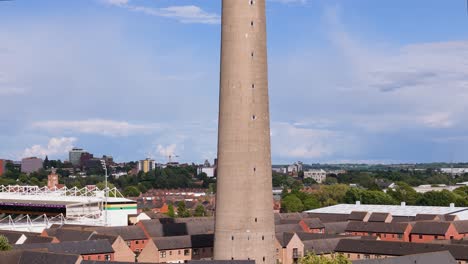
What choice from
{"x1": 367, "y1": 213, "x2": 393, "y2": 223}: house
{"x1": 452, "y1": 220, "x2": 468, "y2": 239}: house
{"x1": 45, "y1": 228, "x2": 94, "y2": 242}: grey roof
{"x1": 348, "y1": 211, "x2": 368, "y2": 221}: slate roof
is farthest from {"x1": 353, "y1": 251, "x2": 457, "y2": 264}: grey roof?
{"x1": 348, "y1": 211, "x2": 368, "y2": 221}: slate roof

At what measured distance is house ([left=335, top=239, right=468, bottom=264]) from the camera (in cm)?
7662

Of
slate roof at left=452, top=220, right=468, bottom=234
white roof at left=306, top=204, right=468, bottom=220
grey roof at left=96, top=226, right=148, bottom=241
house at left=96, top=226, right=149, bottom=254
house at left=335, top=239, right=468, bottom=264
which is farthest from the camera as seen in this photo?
white roof at left=306, top=204, right=468, bottom=220

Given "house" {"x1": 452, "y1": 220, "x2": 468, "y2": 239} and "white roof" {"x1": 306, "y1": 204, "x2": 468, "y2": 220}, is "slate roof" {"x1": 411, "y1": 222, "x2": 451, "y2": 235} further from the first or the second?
"white roof" {"x1": 306, "y1": 204, "x2": 468, "y2": 220}

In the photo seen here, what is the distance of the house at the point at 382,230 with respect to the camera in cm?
10294

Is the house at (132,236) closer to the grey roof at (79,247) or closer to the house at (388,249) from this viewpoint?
the grey roof at (79,247)

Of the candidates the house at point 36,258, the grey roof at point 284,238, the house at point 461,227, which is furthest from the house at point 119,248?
the house at point 461,227

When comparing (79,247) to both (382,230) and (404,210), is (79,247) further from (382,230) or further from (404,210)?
(404,210)

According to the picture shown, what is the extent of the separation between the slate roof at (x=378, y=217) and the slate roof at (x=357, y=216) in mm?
1441

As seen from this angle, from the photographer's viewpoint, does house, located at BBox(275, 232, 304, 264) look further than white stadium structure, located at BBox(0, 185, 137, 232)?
No

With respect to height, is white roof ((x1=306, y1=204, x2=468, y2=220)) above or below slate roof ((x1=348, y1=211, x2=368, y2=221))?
above

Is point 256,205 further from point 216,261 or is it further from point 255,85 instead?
point 255,85

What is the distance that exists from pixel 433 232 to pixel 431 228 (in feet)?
3.01

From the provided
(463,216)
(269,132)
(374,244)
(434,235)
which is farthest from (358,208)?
(269,132)

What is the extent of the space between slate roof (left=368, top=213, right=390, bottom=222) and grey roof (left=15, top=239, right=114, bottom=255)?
2081 inches
